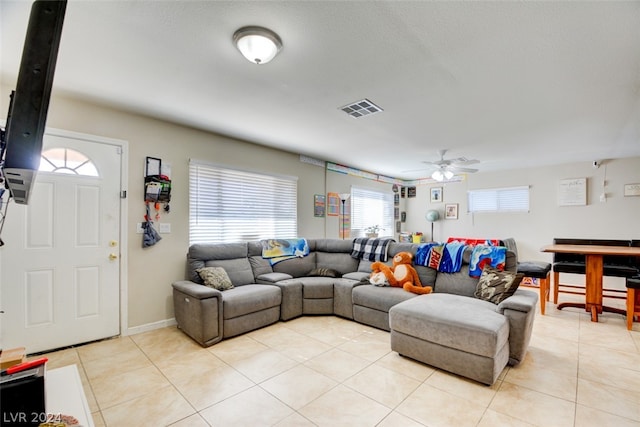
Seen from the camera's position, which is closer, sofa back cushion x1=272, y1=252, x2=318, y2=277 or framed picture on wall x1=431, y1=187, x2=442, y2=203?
sofa back cushion x1=272, y1=252, x2=318, y2=277

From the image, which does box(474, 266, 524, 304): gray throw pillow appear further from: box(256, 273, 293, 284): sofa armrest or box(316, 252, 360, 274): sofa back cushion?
box(256, 273, 293, 284): sofa armrest

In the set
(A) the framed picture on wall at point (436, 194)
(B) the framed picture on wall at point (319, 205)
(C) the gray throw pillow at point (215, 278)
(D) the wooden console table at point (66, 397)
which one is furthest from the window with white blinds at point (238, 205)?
(A) the framed picture on wall at point (436, 194)

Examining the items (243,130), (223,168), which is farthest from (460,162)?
(223,168)

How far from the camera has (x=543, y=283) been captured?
4051mm

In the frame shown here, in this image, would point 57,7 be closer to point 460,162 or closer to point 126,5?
point 126,5

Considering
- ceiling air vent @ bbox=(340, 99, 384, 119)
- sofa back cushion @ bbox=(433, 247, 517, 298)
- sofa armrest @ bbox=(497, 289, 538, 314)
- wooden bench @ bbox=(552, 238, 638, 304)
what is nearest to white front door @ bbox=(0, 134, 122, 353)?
ceiling air vent @ bbox=(340, 99, 384, 119)

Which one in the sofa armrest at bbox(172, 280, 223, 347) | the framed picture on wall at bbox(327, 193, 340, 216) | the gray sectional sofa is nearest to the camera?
the gray sectional sofa

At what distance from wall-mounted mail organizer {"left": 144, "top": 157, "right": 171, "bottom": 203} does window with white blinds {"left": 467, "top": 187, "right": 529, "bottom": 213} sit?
20.7 ft

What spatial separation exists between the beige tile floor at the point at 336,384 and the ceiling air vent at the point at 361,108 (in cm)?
246

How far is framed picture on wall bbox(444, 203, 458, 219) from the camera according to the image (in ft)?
23.1

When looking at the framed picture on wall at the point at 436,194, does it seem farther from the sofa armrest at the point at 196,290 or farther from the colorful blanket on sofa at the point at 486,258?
the sofa armrest at the point at 196,290

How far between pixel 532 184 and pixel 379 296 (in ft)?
15.9

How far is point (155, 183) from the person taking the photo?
3.36 meters

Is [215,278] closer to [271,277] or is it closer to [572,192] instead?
[271,277]
